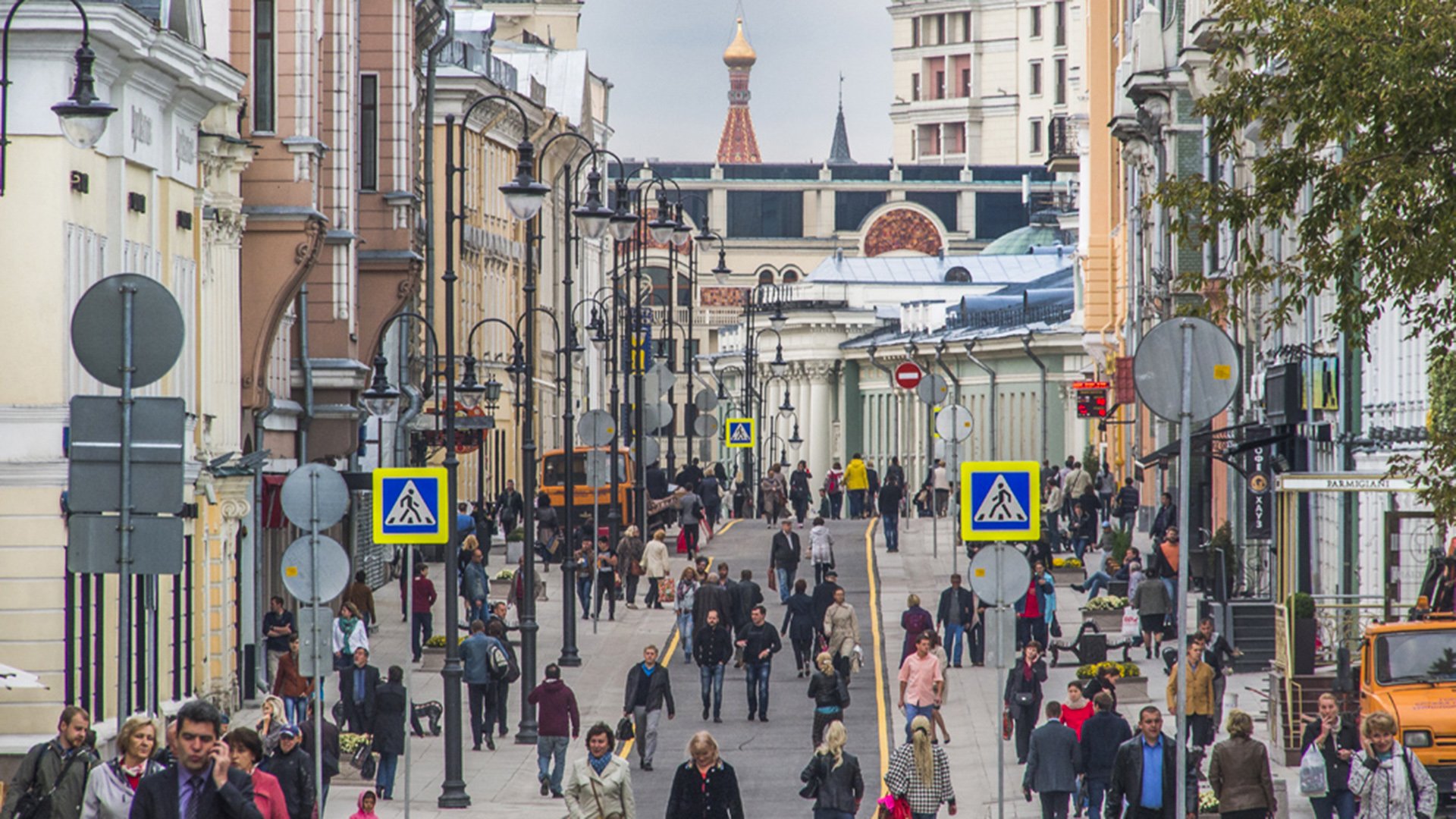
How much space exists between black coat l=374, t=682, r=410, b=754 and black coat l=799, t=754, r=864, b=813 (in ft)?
20.4

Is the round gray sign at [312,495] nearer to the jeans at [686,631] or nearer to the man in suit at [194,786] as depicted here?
the man in suit at [194,786]

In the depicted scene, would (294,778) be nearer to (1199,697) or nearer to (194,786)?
(194,786)

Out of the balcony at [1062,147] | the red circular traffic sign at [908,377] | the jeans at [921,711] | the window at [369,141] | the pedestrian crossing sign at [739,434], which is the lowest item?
the jeans at [921,711]

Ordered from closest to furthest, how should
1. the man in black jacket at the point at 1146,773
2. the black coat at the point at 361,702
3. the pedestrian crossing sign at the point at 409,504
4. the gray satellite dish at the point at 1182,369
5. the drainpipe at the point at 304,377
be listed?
the gray satellite dish at the point at 1182,369 → the man in black jacket at the point at 1146,773 → the pedestrian crossing sign at the point at 409,504 → the black coat at the point at 361,702 → the drainpipe at the point at 304,377

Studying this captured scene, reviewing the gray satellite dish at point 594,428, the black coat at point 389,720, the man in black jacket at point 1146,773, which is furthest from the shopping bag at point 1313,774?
the gray satellite dish at point 594,428

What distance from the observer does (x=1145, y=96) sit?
49.9 m

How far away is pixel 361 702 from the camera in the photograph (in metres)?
26.6

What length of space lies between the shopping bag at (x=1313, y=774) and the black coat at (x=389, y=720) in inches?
347

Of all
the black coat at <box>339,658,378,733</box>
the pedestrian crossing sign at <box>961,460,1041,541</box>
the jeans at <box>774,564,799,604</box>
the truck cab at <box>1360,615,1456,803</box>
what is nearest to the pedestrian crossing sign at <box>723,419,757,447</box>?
the jeans at <box>774,564,799,604</box>

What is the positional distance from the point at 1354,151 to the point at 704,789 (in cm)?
569

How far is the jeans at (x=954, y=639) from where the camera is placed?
35125 mm

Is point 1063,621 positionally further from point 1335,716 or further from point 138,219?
point 1335,716

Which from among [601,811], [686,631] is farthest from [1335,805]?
[686,631]

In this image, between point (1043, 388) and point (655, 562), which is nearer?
point (655, 562)
